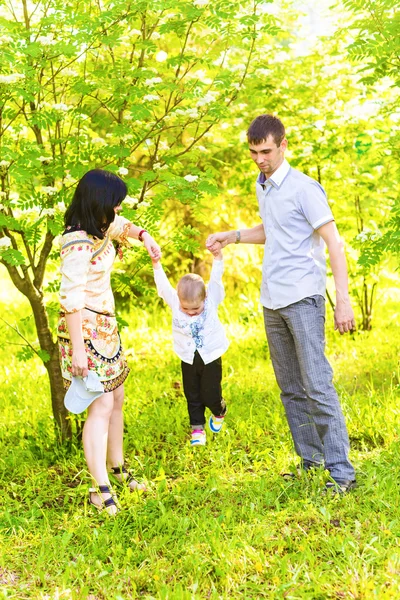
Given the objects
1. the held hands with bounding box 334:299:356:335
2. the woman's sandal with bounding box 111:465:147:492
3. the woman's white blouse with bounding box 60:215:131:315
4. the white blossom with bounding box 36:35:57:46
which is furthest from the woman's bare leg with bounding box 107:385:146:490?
the white blossom with bounding box 36:35:57:46

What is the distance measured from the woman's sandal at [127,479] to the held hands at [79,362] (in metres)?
0.75

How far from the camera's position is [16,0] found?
15.8 ft

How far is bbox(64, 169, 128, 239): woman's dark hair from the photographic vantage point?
12.2ft

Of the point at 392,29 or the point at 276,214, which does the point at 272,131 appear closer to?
the point at 276,214

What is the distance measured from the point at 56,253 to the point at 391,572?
293 centimetres

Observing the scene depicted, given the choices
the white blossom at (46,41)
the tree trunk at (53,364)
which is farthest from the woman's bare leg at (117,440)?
the white blossom at (46,41)

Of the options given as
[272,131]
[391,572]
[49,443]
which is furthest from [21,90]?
[391,572]

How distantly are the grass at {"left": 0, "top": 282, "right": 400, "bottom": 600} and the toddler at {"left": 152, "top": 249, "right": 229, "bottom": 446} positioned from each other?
0.48m

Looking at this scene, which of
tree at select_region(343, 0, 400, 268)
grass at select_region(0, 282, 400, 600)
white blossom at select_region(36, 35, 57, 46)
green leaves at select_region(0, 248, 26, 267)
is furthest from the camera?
tree at select_region(343, 0, 400, 268)

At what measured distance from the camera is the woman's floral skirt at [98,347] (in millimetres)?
3822

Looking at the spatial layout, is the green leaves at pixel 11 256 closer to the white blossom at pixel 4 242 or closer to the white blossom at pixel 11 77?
the white blossom at pixel 4 242

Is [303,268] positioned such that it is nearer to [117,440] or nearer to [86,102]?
[117,440]

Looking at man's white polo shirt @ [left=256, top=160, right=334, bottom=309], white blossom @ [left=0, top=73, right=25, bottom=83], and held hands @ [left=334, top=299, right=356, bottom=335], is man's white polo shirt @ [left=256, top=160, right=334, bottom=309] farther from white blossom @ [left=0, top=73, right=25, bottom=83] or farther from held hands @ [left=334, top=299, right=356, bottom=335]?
white blossom @ [left=0, top=73, right=25, bottom=83]

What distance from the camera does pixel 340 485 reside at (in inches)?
151
